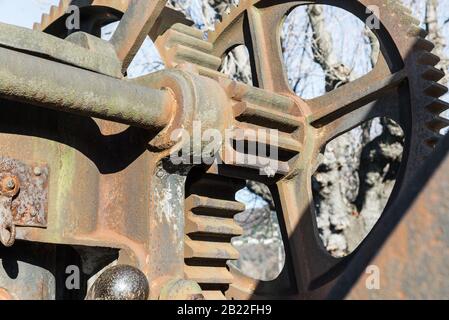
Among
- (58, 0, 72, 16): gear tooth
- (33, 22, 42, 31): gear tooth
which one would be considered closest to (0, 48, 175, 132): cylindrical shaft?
(58, 0, 72, 16): gear tooth

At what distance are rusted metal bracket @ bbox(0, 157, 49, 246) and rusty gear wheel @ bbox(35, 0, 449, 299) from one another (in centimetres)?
86

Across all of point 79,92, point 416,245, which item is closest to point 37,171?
point 79,92

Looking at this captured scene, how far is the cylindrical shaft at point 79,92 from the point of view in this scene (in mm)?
2598

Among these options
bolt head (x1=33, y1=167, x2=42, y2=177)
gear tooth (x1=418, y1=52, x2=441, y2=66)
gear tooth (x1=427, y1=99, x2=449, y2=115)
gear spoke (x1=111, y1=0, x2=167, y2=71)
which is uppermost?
gear spoke (x1=111, y1=0, x2=167, y2=71)

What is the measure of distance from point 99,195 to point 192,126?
0.58 meters

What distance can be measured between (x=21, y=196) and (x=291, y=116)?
1.60 meters

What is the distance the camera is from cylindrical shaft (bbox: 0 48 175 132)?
8.52 feet

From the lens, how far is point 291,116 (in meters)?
3.94

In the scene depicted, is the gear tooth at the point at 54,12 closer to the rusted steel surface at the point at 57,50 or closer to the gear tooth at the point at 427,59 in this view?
Result: the rusted steel surface at the point at 57,50

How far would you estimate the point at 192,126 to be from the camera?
3197 mm

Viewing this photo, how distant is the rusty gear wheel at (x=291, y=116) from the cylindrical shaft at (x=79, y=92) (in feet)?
1.77

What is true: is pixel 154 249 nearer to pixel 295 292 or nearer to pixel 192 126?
pixel 192 126

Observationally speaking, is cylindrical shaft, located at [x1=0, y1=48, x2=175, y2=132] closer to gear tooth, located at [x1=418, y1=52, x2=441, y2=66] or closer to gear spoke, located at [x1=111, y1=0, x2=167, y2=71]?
gear spoke, located at [x1=111, y1=0, x2=167, y2=71]

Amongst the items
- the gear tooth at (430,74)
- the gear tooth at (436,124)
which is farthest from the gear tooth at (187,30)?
the gear tooth at (436,124)
